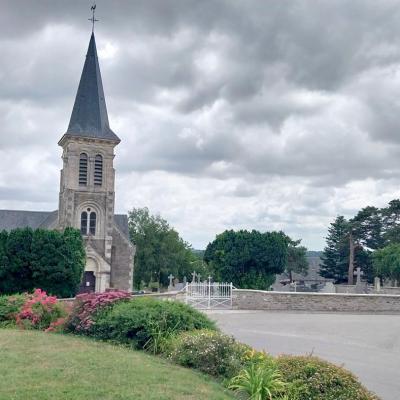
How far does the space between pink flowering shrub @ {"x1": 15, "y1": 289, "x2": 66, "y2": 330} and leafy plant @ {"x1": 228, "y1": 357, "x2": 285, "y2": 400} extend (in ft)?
25.1

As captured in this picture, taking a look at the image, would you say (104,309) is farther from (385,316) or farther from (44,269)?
(44,269)

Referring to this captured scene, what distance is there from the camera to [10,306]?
1539cm

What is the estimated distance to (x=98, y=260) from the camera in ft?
145

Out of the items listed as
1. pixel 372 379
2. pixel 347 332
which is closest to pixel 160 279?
pixel 347 332

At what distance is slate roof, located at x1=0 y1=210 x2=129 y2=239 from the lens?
49.8 m

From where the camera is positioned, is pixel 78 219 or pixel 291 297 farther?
pixel 78 219

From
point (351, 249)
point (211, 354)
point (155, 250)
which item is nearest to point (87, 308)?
point (211, 354)

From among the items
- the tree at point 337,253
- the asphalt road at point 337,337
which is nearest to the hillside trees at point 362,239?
the tree at point 337,253

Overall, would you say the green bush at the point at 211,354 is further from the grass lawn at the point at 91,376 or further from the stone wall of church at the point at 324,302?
the stone wall of church at the point at 324,302

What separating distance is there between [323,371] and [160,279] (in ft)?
183

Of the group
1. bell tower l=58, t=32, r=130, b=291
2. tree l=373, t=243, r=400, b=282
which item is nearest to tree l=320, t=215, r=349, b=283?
tree l=373, t=243, r=400, b=282

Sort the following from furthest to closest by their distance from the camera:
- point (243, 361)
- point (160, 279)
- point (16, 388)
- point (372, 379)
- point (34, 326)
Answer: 1. point (160, 279)
2. point (34, 326)
3. point (372, 379)
4. point (243, 361)
5. point (16, 388)

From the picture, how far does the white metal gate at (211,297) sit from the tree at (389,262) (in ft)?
89.7

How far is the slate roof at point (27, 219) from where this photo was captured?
4978 cm
